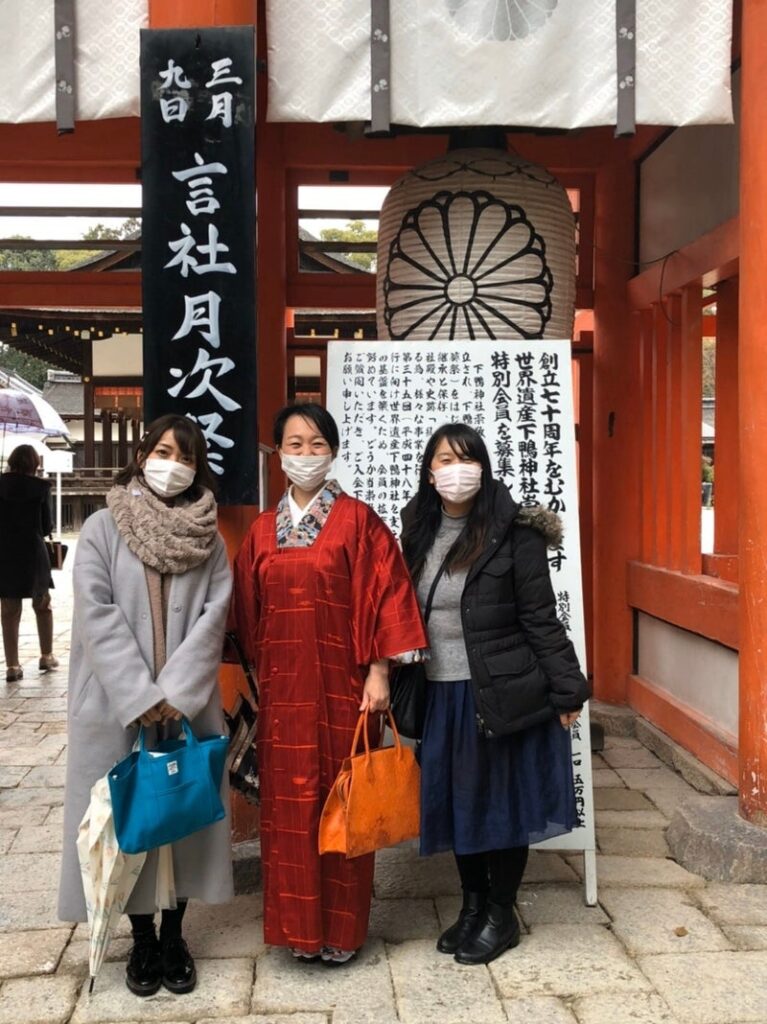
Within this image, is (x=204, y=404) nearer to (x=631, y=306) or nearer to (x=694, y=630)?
(x=694, y=630)

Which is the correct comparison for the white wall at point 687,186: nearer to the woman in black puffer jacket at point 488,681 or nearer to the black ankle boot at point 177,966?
the woman in black puffer jacket at point 488,681

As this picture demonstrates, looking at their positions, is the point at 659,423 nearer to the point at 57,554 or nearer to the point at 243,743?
the point at 243,743

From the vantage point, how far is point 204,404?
3879 mm

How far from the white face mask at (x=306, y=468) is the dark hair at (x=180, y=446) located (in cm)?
29

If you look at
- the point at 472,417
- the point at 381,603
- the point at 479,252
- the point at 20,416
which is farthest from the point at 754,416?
the point at 20,416

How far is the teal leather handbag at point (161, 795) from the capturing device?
3.02m

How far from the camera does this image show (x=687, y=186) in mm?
5984

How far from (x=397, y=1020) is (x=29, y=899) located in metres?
1.84

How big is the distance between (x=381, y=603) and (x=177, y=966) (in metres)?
1.45

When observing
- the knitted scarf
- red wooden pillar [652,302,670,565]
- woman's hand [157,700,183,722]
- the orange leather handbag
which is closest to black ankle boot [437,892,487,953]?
the orange leather handbag

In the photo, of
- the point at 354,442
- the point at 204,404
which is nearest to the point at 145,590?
the point at 204,404

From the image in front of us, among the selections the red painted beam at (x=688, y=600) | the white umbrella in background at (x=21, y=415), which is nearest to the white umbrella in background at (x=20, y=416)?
the white umbrella in background at (x=21, y=415)

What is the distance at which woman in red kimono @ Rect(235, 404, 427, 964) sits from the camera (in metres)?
3.29

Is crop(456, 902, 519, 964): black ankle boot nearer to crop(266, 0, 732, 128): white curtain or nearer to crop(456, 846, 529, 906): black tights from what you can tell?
crop(456, 846, 529, 906): black tights
